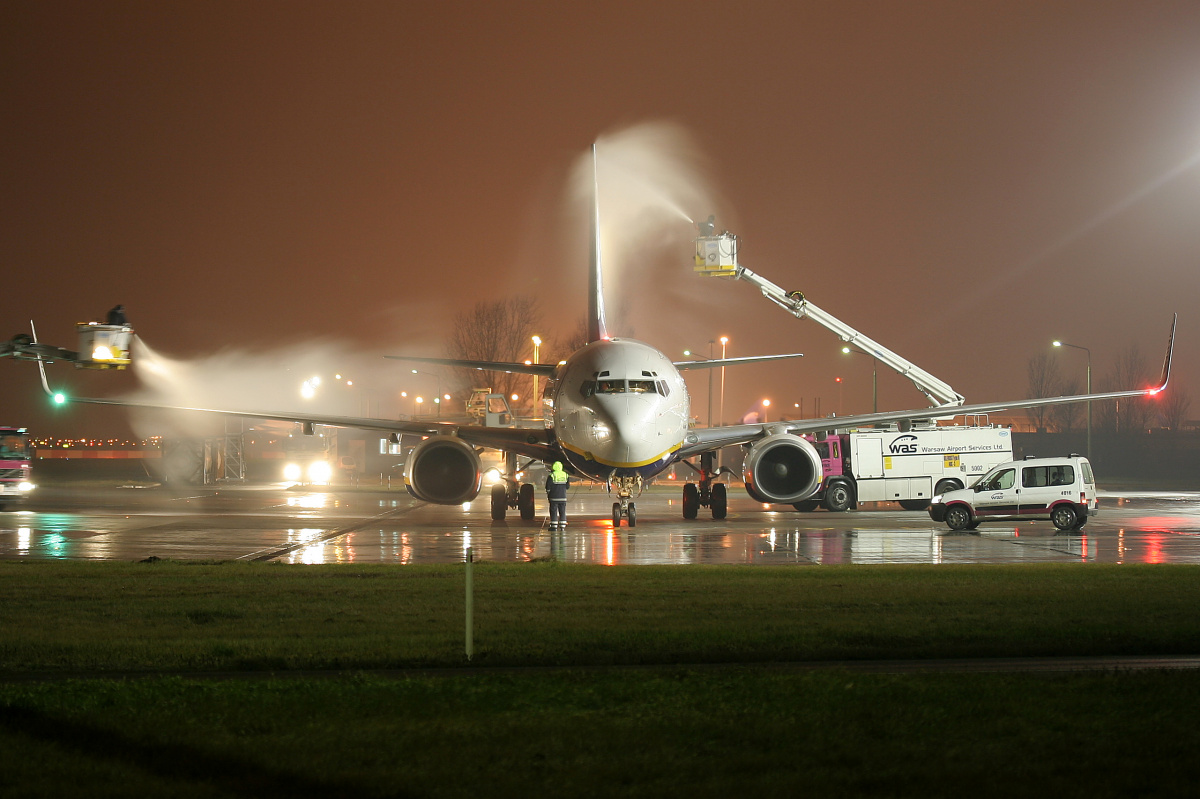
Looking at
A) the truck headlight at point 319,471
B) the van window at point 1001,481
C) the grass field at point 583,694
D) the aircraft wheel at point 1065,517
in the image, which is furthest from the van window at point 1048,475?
the truck headlight at point 319,471

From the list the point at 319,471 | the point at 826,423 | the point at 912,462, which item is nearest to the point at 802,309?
the point at 912,462

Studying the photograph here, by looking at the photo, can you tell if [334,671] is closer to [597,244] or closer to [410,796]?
[410,796]

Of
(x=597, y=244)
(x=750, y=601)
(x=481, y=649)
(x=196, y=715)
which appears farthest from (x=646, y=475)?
(x=196, y=715)

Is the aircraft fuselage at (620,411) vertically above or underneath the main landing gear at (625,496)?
above

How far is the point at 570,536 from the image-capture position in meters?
23.4

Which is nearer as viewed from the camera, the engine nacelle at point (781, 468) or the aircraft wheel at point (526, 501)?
the engine nacelle at point (781, 468)

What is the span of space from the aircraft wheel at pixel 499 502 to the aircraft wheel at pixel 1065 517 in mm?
13346

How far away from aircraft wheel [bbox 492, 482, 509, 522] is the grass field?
15.2 m

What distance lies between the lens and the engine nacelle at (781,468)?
90.8ft

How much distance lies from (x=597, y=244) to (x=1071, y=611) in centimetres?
2191

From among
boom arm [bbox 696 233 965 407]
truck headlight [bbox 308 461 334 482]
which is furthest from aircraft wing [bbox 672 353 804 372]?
truck headlight [bbox 308 461 334 482]

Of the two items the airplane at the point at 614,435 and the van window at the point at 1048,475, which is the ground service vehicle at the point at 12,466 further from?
the van window at the point at 1048,475

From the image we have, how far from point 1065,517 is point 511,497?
45.2 feet

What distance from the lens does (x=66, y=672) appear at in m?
8.95
